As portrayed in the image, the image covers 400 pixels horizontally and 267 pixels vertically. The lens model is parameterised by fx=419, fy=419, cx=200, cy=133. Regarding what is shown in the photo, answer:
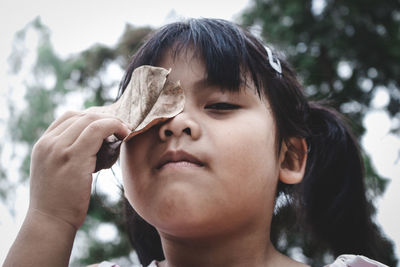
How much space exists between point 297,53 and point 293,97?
2.50 m

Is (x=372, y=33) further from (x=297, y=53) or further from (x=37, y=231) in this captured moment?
(x=37, y=231)

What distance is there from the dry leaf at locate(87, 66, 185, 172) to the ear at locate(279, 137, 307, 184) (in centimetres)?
55

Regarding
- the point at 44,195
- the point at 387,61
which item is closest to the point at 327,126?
the point at 44,195

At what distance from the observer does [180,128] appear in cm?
123

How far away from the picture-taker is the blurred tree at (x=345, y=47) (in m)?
3.82

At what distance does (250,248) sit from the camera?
1488 mm

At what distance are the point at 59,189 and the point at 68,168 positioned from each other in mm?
63

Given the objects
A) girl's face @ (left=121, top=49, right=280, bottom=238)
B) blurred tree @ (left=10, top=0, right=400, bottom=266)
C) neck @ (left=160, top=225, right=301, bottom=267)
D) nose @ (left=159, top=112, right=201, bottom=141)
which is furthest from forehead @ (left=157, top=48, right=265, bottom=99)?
blurred tree @ (left=10, top=0, right=400, bottom=266)

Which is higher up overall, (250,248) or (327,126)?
(327,126)

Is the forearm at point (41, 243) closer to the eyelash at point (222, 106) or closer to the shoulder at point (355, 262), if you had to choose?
the eyelash at point (222, 106)

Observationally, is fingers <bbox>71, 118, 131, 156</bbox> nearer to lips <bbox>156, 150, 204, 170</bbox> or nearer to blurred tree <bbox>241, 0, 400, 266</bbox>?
lips <bbox>156, 150, 204, 170</bbox>

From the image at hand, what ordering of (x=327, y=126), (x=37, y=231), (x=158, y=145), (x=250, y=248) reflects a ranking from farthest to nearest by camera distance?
1. (x=327, y=126)
2. (x=250, y=248)
3. (x=158, y=145)
4. (x=37, y=231)

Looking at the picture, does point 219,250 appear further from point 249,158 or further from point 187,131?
point 187,131

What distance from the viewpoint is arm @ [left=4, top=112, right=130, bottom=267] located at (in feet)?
3.71
